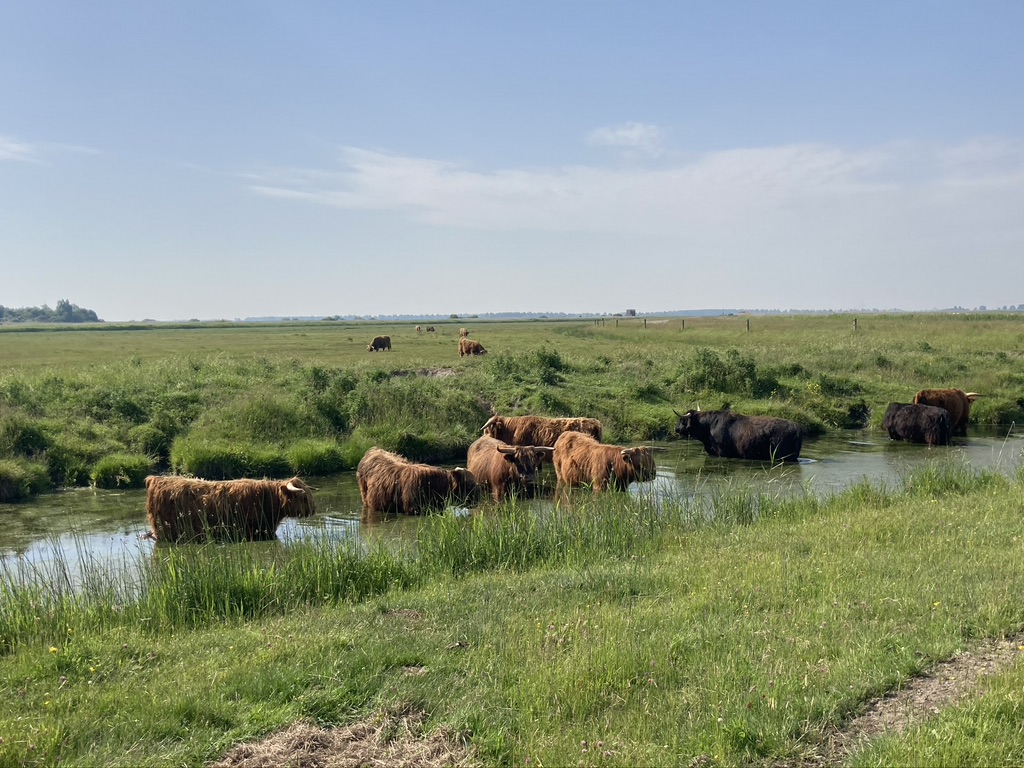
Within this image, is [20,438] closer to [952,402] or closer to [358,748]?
[358,748]

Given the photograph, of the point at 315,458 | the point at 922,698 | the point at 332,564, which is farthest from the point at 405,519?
the point at 922,698

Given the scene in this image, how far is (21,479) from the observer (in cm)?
1529

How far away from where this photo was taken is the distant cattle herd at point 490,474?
11.8 meters

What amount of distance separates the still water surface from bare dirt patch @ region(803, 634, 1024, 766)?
224 inches

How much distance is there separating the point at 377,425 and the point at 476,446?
14.4ft

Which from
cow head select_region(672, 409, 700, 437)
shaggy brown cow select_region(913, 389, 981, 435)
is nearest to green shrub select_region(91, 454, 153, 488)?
cow head select_region(672, 409, 700, 437)

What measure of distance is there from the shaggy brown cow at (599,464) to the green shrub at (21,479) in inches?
378

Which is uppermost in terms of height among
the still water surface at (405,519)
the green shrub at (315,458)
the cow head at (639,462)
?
the cow head at (639,462)

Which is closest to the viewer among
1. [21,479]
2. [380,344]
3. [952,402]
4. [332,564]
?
[332,564]

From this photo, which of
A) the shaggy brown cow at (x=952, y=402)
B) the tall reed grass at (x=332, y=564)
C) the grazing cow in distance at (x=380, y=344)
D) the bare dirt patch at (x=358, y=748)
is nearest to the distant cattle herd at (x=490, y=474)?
the tall reed grass at (x=332, y=564)

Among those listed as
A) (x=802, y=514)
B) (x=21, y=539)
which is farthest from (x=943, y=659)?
(x=21, y=539)

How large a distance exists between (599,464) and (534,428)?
158 inches

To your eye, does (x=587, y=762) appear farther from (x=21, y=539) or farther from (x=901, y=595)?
(x=21, y=539)

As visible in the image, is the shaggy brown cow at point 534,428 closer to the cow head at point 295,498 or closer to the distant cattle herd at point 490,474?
the distant cattle herd at point 490,474
